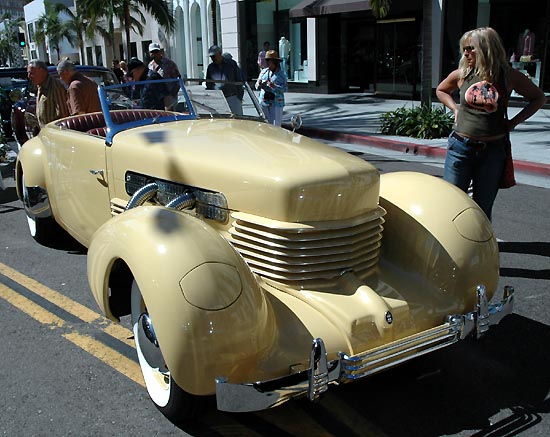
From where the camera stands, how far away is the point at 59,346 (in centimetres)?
382

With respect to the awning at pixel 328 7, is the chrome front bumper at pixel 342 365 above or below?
below

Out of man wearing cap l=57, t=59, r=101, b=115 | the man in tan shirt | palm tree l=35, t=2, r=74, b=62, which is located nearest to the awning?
the man in tan shirt

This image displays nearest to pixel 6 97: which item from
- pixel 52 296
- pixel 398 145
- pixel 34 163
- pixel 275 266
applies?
pixel 398 145

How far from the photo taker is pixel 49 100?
657 centimetres

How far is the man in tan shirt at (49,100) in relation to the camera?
657 cm

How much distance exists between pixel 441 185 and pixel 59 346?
261cm

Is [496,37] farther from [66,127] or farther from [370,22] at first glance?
[370,22]

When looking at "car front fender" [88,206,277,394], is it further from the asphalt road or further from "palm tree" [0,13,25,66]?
"palm tree" [0,13,25,66]

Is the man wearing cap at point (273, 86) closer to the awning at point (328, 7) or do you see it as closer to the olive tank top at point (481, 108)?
the olive tank top at point (481, 108)

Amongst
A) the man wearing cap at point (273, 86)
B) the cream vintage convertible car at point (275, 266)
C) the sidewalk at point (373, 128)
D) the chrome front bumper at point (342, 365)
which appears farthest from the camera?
the sidewalk at point (373, 128)

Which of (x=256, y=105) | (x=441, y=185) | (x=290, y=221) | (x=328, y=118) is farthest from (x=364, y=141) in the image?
(x=290, y=221)

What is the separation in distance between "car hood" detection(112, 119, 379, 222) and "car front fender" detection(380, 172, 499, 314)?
32 centimetres

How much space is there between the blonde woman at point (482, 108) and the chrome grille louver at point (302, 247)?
1552 mm

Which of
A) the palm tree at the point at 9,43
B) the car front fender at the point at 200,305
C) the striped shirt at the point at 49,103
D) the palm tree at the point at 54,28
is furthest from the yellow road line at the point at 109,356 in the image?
the palm tree at the point at 9,43
